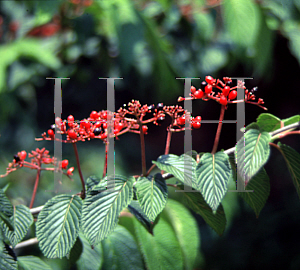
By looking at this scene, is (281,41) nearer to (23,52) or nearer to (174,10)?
(174,10)

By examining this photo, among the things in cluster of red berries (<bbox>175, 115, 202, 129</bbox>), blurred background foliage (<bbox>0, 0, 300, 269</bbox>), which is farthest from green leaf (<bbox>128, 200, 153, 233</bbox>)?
blurred background foliage (<bbox>0, 0, 300, 269</bbox>)

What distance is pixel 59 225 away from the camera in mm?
288

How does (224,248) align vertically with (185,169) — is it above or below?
below

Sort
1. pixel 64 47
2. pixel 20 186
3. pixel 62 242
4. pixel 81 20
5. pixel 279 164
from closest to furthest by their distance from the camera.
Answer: pixel 62 242 < pixel 81 20 < pixel 64 47 < pixel 20 186 < pixel 279 164

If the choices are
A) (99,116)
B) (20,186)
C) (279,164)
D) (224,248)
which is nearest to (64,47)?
(20,186)

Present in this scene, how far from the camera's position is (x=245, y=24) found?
2.07 feet

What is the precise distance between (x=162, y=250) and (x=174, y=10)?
2.38 ft

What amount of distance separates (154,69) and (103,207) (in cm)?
60

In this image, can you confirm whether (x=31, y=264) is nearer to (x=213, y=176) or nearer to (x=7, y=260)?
(x=7, y=260)

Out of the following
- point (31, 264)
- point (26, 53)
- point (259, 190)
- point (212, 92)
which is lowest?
point (31, 264)

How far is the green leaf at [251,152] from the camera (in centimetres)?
27

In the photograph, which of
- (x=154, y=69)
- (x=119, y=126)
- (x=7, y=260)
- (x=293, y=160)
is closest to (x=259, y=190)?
(x=293, y=160)

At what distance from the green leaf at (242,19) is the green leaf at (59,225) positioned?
1.62 feet

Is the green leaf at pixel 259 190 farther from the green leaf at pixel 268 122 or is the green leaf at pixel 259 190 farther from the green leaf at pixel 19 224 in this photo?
the green leaf at pixel 19 224
